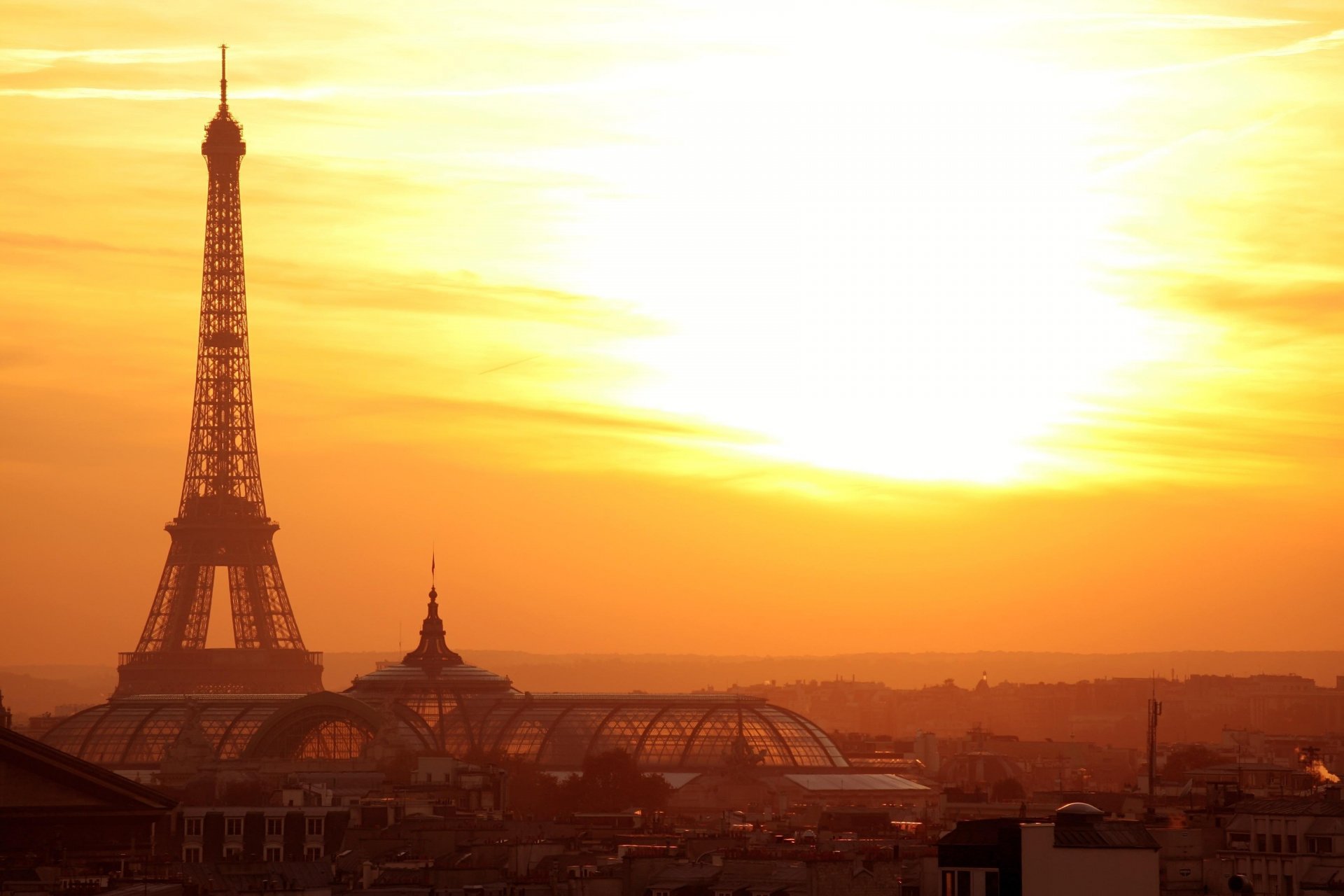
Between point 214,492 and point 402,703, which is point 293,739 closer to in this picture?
point 402,703

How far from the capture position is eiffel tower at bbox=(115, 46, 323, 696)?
188250 mm

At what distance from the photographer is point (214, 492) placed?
624ft

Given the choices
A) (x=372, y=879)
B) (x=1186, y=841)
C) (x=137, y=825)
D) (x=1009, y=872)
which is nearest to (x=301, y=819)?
(x=372, y=879)

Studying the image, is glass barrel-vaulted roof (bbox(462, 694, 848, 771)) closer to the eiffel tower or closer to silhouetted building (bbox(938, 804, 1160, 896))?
the eiffel tower

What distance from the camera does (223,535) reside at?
187500 millimetres

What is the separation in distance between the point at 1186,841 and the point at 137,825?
2006 centimetres

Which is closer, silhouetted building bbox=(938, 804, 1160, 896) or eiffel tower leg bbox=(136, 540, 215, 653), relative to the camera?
silhouetted building bbox=(938, 804, 1160, 896)

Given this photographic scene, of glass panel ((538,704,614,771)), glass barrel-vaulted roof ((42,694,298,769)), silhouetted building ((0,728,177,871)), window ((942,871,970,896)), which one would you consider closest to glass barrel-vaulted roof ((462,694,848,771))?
glass panel ((538,704,614,771))

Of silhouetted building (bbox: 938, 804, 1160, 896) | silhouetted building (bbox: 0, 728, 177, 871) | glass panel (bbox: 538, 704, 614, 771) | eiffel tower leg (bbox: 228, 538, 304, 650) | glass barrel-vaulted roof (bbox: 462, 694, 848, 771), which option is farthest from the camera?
eiffel tower leg (bbox: 228, 538, 304, 650)

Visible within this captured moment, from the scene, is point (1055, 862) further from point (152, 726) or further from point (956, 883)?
point (152, 726)

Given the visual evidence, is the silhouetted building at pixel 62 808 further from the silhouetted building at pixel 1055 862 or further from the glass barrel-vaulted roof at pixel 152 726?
the glass barrel-vaulted roof at pixel 152 726

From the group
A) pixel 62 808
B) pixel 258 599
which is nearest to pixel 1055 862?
pixel 62 808

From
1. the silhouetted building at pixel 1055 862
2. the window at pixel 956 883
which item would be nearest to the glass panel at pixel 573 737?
the window at pixel 956 883

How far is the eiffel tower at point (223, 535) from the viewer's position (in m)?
188
